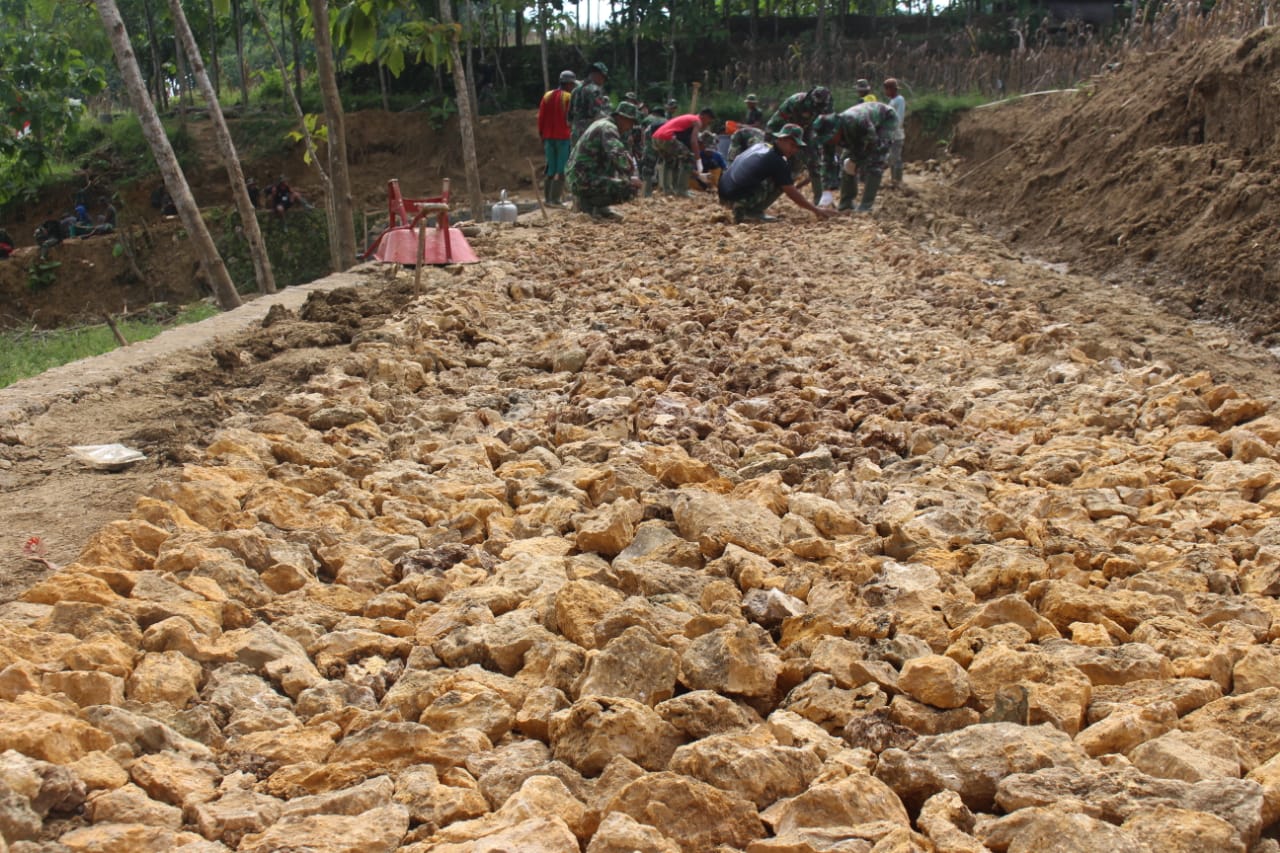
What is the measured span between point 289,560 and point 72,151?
2584cm

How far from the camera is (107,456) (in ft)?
12.1

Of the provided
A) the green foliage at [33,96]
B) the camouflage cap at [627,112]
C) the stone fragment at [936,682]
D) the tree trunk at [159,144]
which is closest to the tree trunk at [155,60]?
the green foliage at [33,96]

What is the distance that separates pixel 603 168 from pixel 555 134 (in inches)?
63.0

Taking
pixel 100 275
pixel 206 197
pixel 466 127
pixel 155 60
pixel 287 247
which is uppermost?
pixel 155 60

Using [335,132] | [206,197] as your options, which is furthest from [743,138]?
[206,197]

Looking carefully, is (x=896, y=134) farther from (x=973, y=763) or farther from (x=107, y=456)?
(x=973, y=763)

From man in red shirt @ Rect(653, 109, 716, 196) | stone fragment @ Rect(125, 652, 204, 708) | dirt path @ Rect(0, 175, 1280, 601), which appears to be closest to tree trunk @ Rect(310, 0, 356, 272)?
dirt path @ Rect(0, 175, 1280, 601)

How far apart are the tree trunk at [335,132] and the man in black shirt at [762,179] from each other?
337 cm

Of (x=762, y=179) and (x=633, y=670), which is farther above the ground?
(x=762, y=179)

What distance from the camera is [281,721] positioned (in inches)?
84.8

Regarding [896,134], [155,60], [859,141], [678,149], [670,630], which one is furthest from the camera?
[155,60]

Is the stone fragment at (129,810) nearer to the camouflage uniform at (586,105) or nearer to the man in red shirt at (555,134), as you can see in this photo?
the man in red shirt at (555,134)

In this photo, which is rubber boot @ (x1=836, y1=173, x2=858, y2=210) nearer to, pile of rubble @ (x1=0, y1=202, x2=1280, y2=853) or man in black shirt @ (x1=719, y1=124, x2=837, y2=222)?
man in black shirt @ (x1=719, y1=124, x2=837, y2=222)

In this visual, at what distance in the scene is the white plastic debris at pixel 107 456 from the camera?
12.0 feet
